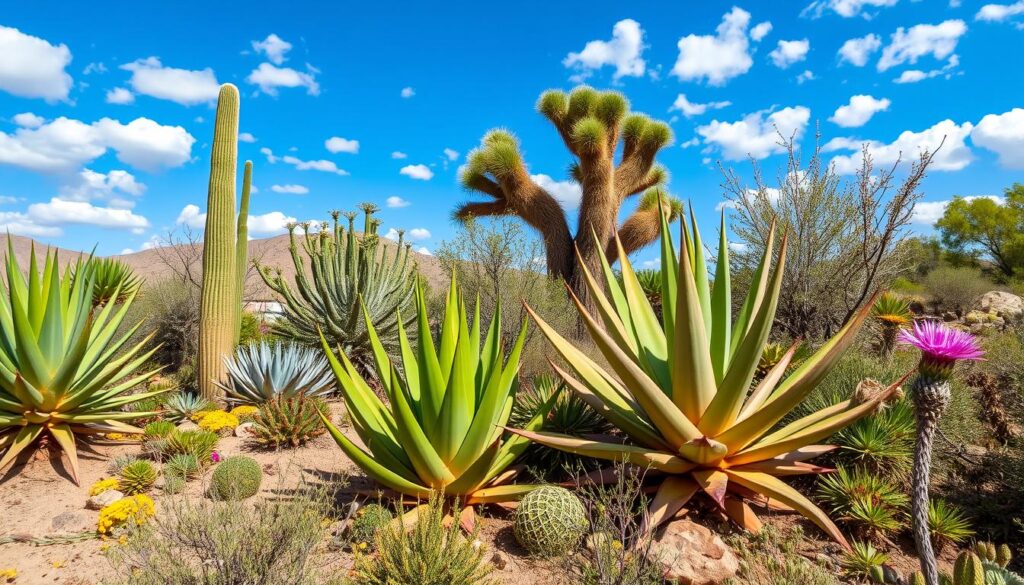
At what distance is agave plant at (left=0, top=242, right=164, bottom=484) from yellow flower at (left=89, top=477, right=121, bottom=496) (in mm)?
478

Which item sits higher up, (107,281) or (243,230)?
(243,230)

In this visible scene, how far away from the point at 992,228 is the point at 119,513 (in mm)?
39956

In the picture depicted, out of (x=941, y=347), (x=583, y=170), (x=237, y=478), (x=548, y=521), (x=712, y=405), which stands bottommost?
(x=237, y=478)

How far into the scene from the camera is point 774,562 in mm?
2529

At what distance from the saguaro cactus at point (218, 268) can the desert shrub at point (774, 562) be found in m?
6.78

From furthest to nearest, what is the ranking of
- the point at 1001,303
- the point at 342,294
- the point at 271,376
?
the point at 1001,303 → the point at 342,294 → the point at 271,376

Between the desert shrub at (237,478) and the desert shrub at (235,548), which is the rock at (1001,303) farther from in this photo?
the desert shrub at (235,548)

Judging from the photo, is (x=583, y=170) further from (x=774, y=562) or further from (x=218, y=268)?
(x=774, y=562)

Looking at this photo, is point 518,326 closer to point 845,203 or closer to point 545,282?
point 545,282

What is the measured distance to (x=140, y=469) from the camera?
4457 mm

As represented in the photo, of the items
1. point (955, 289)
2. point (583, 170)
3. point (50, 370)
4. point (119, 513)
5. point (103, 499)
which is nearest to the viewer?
point (119, 513)

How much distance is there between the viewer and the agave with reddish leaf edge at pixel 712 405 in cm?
302

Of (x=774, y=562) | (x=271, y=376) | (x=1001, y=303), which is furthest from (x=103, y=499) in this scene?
(x=1001, y=303)

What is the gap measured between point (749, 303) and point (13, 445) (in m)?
6.33
